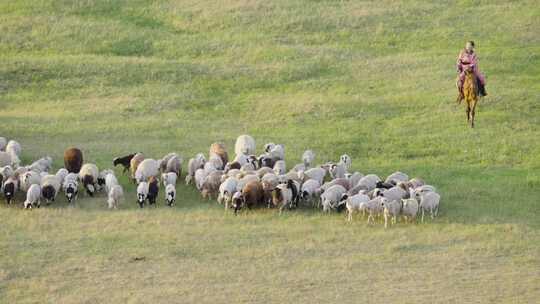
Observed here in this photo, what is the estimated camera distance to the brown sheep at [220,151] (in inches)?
1237

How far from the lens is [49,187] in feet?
93.6

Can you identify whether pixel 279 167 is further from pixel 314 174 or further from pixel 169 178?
pixel 169 178

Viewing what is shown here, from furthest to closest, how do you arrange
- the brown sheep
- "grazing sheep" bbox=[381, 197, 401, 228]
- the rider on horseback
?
the rider on horseback → the brown sheep → "grazing sheep" bbox=[381, 197, 401, 228]

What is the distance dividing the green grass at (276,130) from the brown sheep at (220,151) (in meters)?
1.55

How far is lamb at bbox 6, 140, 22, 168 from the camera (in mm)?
31059

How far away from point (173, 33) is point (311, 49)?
5.50 m

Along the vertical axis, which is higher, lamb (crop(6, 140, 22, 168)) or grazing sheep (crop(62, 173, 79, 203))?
lamb (crop(6, 140, 22, 168))

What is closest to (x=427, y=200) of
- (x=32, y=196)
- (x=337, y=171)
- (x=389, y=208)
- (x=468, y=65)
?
(x=389, y=208)

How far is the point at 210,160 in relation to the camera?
100 feet

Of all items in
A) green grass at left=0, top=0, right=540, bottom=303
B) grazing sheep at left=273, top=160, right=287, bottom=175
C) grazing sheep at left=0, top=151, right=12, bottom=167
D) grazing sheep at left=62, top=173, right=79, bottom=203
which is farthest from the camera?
grazing sheep at left=0, top=151, right=12, bottom=167

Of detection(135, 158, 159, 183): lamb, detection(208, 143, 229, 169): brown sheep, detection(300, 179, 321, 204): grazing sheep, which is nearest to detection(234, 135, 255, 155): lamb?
detection(208, 143, 229, 169): brown sheep

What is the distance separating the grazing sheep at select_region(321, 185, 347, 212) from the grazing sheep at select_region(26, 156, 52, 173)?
263 inches

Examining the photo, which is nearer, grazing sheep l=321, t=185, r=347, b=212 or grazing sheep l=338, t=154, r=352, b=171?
grazing sheep l=321, t=185, r=347, b=212

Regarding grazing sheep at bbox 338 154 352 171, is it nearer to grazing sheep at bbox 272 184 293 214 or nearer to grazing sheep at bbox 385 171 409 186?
grazing sheep at bbox 385 171 409 186
